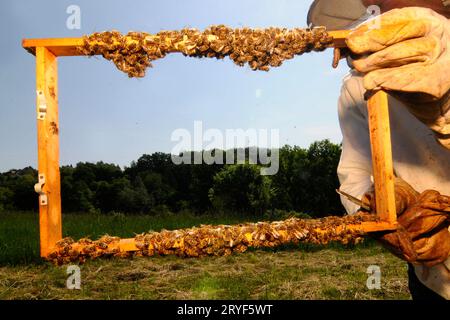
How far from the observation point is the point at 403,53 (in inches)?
75.4

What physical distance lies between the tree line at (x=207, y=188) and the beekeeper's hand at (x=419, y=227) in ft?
34.2

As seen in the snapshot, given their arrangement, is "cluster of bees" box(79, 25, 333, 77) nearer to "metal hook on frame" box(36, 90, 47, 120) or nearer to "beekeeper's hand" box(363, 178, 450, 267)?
"metal hook on frame" box(36, 90, 47, 120)

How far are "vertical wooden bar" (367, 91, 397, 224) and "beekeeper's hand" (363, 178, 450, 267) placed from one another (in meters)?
0.14

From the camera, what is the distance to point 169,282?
6.19m

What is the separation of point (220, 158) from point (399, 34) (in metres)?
14.3

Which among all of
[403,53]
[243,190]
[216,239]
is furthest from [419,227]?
[243,190]

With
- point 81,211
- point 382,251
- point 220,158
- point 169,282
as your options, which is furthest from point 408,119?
point 81,211

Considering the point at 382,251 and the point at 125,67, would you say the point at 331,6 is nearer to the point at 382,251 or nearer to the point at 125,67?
the point at 125,67

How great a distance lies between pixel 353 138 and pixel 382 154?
1.43 meters

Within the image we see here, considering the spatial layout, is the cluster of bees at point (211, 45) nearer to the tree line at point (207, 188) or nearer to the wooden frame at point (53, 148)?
the wooden frame at point (53, 148)

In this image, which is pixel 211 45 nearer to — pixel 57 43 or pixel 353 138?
pixel 57 43

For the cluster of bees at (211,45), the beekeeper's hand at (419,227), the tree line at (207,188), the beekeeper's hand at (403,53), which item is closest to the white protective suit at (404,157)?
the beekeeper's hand at (419,227)

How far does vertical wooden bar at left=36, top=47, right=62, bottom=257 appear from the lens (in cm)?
200

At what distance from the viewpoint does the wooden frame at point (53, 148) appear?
6.42ft
